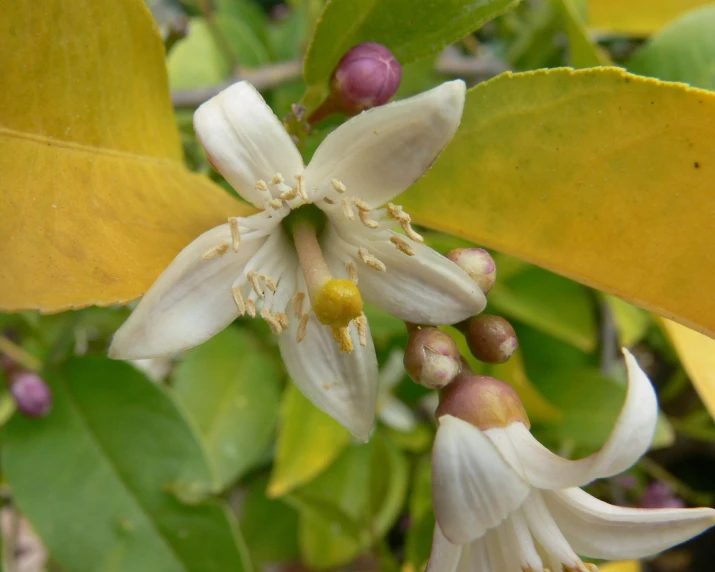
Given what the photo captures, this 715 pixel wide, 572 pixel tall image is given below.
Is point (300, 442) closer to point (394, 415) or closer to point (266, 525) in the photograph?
point (394, 415)

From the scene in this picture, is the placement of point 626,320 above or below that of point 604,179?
below

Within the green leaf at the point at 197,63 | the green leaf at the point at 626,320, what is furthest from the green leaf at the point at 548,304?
the green leaf at the point at 197,63

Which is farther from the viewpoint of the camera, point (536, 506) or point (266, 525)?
point (266, 525)

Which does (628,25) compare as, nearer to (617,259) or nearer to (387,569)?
(617,259)

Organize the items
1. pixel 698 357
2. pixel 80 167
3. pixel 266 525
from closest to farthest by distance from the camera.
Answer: pixel 80 167 < pixel 698 357 < pixel 266 525

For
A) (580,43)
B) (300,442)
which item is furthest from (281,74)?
(300,442)

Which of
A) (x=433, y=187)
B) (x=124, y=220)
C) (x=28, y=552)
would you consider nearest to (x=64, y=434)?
(x=124, y=220)

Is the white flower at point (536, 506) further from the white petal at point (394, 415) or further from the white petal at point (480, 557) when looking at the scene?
the white petal at point (394, 415)
